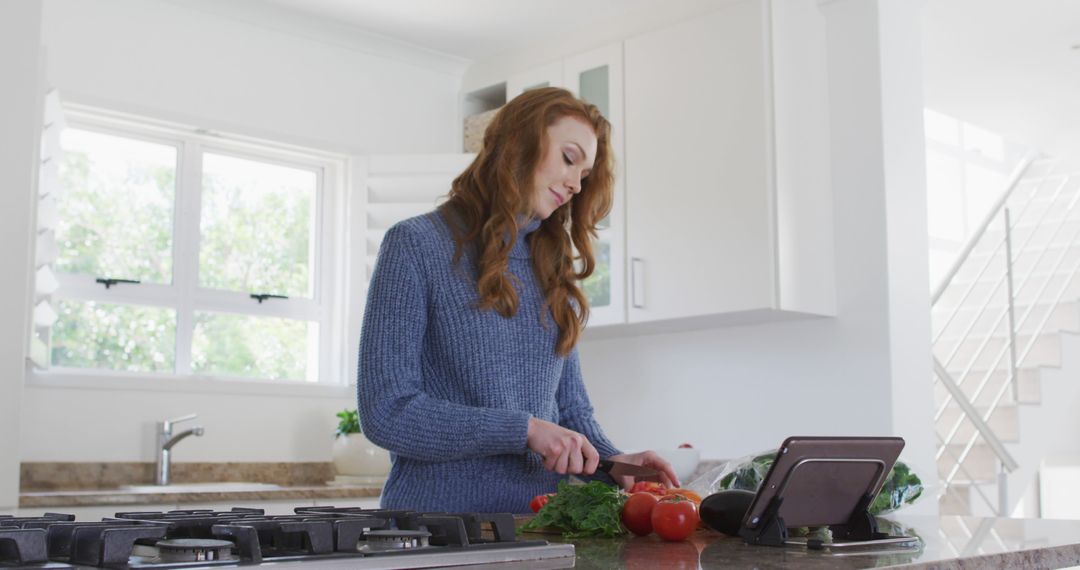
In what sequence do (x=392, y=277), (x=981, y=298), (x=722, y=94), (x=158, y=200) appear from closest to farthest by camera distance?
(x=392, y=277) < (x=722, y=94) < (x=158, y=200) < (x=981, y=298)

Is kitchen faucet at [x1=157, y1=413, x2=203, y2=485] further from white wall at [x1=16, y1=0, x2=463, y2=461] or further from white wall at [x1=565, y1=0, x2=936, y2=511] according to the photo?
white wall at [x1=565, y1=0, x2=936, y2=511]

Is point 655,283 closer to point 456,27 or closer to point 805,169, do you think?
point 805,169

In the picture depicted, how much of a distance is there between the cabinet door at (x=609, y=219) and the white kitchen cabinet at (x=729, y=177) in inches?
2.4

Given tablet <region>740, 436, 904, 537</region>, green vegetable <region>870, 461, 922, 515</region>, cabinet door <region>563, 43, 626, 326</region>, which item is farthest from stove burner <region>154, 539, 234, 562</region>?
cabinet door <region>563, 43, 626, 326</region>

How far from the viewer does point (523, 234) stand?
5.98 ft

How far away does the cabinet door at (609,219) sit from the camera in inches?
154

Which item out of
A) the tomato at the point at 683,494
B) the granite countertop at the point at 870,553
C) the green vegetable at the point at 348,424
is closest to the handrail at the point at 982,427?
the green vegetable at the point at 348,424

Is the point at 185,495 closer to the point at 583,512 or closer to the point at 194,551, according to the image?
the point at 583,512

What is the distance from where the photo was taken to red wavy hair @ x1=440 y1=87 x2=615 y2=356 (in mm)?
1721

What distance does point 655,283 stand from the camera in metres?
3.80

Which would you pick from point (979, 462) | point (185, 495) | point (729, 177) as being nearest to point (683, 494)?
point (185, 495)

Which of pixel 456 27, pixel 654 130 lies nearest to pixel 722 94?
pixel 654 130

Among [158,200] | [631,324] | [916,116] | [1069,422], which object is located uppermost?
[916,116]

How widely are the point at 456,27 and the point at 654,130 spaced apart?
100cm
